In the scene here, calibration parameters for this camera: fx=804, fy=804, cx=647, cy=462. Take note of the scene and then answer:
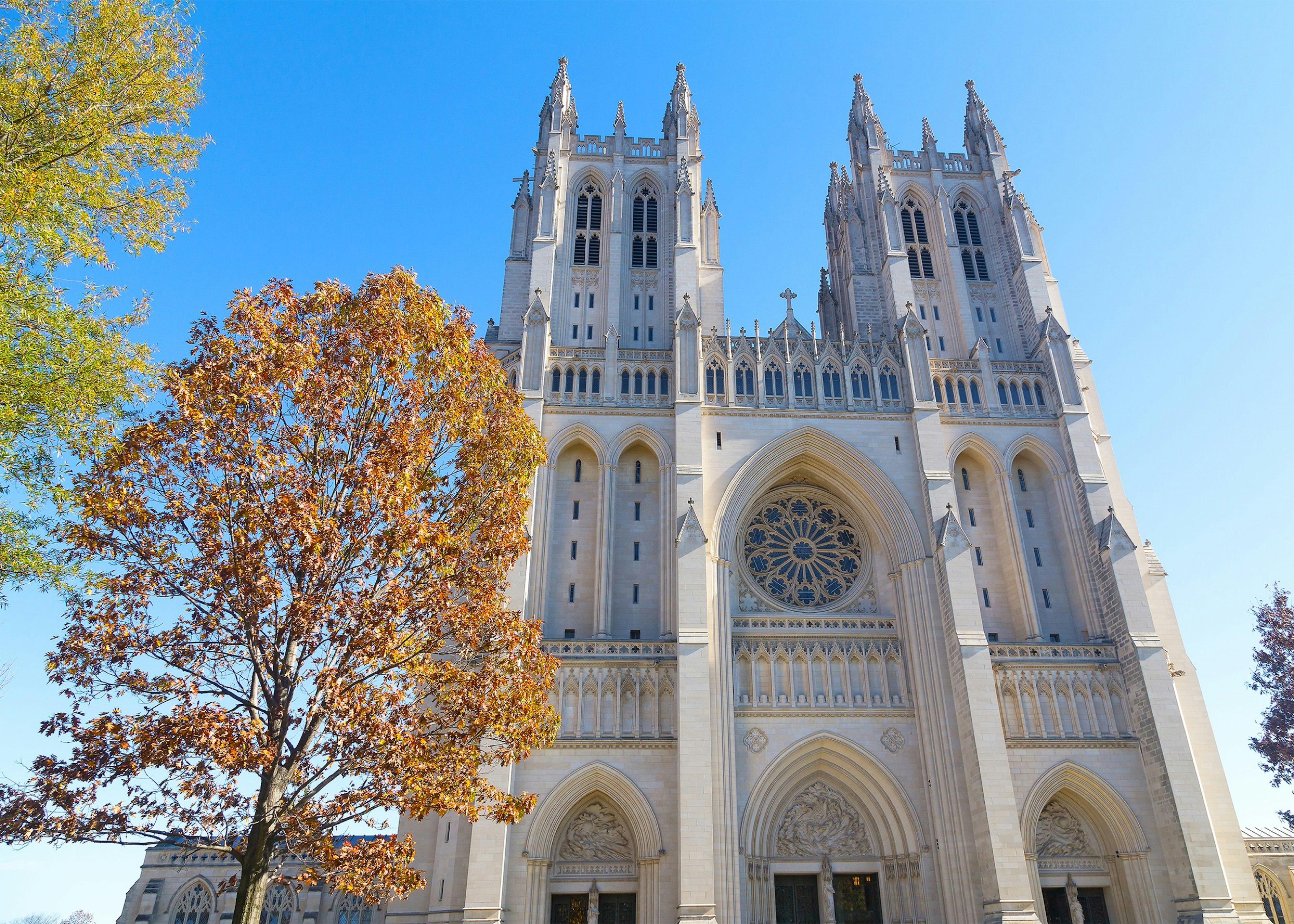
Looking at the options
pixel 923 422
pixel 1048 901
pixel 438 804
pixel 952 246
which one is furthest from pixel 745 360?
pixel 438 804

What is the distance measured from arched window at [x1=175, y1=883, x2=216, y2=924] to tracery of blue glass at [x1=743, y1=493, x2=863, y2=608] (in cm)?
2230

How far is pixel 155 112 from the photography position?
13250 millimetres

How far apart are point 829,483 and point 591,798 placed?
12.8 metres

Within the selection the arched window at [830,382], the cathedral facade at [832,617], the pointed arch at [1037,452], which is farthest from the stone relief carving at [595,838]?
the pointed arch at [1037,452]

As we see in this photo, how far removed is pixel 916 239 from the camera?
33.4 metres

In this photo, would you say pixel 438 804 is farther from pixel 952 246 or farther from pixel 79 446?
pixel 952 246

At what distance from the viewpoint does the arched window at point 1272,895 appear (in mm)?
27984

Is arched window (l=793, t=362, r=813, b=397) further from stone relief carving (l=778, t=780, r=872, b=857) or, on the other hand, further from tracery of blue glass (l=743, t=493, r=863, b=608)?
stone relief carving (l=778, t=780, r=872, b=857)

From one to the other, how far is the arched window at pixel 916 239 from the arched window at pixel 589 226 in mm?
12146

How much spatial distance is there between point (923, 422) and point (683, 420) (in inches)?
318

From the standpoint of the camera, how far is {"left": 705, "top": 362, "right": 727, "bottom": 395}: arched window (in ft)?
91.2

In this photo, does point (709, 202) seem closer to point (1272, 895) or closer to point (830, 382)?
point (830, 382)

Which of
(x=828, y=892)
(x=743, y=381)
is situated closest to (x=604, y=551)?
(x=743, y=381)

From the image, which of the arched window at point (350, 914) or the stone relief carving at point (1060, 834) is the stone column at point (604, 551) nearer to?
the arched window at point (350, 914)
